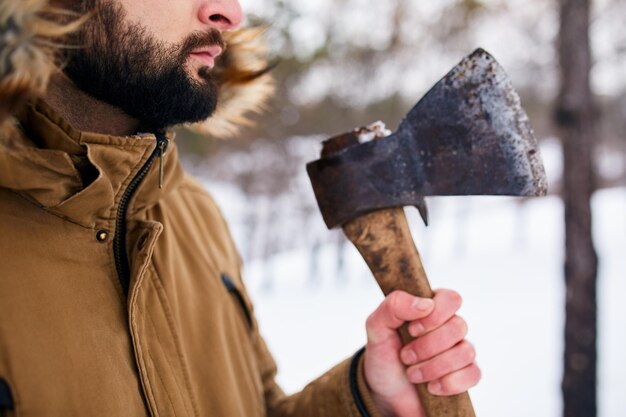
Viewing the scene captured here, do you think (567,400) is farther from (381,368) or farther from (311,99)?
(311,99)

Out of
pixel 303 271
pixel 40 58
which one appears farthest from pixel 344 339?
pixel 40 58

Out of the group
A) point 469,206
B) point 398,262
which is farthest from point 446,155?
point 469,206

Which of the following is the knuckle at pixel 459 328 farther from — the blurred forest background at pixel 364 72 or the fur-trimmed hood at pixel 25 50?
the blurred forest background at pixel 364 72

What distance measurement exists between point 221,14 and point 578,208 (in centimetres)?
256

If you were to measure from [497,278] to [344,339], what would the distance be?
4264 millimetres

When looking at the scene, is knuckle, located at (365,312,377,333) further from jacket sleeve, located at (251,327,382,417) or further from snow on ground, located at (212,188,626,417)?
snow on ground, located at (212,188,626,417)

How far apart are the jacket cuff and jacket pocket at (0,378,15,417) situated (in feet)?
2.70

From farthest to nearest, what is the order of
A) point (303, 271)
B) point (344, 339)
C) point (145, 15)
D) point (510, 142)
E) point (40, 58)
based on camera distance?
1. point (303, 271)
2. point (344, 339)
3. point (510, 142)
4. point (145, 15)
5. point (40, 58)

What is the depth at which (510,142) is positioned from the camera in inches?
52.2

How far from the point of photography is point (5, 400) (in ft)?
3.14

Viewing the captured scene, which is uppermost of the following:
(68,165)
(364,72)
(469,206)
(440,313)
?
(364,72)

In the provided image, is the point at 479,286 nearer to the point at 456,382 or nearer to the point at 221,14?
the point at 456,382

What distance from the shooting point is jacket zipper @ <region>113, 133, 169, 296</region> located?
3.94ft

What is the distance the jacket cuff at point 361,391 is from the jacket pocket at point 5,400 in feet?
2.70
